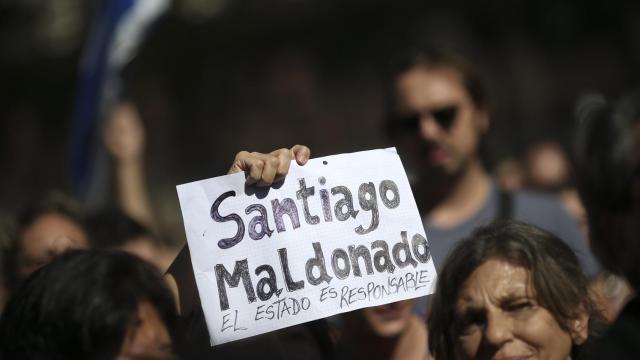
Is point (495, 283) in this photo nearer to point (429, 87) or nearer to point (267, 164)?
point (267, 164)

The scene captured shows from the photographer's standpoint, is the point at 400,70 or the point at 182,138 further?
the point at 182,138

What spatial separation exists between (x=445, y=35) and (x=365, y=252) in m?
10.5

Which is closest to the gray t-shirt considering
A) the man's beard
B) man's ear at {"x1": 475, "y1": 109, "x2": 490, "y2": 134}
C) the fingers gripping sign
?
the man's beard

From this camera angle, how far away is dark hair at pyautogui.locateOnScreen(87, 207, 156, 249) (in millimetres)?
3982

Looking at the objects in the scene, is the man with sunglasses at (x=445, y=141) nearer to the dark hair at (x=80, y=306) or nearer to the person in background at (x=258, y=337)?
the person in background at (x=258, y=337)

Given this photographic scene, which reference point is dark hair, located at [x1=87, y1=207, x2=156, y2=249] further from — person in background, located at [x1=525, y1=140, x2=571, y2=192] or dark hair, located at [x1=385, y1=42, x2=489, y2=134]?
person in background, located at [x1=525, y1=140, x2=571, y2=192]

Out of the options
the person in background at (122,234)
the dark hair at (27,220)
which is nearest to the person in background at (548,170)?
the person in background at (122,234)

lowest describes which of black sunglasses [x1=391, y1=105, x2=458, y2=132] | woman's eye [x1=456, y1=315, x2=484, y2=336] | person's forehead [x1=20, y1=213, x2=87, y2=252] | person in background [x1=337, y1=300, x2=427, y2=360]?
person in background [x1=337, y1=300, x2=427, y2=360]

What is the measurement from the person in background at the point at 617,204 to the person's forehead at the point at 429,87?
1.61 m

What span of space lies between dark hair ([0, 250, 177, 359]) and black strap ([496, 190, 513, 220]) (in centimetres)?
137

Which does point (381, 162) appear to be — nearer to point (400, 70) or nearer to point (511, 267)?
point (511, 267)

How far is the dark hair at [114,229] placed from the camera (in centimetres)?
398

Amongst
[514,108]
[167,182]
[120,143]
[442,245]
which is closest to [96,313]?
[442,245]

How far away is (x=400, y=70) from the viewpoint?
3744 millimetres
